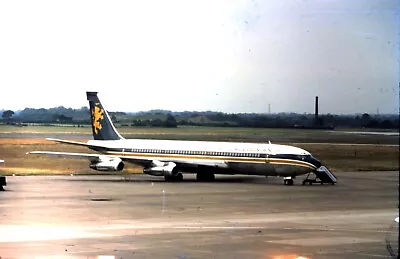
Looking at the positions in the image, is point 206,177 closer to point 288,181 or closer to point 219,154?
point 219,154

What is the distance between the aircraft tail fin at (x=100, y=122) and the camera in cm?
5531

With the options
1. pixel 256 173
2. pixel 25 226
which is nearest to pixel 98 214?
pixel 25 226

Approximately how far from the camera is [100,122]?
184ft

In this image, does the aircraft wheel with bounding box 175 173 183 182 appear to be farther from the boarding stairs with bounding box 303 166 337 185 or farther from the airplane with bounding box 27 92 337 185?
the boarding stairs with bounding box 303 166 337 185

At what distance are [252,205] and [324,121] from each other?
446 cm

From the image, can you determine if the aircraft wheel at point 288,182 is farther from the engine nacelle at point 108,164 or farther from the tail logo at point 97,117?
the tail logo at point 97,117

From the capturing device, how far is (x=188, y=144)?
51.6 m

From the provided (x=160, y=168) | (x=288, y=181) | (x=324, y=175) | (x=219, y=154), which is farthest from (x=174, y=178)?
(x=324, y=175)

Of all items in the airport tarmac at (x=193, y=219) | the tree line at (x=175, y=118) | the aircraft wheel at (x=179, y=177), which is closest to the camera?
the airport tarmac at (x=193, y=219)

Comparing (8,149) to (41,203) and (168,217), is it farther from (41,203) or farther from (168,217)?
(168,217)

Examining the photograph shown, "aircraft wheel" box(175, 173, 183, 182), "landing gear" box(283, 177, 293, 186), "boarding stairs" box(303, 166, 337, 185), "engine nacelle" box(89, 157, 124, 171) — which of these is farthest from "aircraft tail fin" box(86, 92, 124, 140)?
"boarding stairs" box(303, 166, 337, 185)

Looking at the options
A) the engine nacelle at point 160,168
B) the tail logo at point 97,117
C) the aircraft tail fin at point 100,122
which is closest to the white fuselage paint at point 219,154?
the engine nacelle at point 160,168

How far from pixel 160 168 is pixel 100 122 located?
7019mm

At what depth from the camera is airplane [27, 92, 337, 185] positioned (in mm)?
48312
